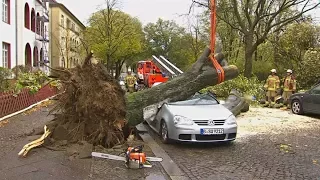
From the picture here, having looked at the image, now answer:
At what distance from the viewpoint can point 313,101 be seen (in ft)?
44.1

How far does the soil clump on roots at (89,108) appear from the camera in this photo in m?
8.39

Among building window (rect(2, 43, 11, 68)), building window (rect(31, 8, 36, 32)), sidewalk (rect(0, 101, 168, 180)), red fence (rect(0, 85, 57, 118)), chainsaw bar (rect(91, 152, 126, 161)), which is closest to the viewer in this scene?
sidewalk (rect(0, 101, 168, 180))

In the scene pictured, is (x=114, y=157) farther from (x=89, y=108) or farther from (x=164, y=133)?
(x=164, y=133)

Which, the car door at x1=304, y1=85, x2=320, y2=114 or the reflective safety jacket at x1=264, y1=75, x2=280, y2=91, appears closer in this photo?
the car door at x1=304, y1=85, x2=320, y2=114

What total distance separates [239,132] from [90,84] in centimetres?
439

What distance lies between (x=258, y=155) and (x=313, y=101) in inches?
264

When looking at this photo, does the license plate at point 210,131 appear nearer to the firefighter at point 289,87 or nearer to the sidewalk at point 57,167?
the sidewalk at point 57,167

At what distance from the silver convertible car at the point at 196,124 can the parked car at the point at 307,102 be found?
5.70 metres

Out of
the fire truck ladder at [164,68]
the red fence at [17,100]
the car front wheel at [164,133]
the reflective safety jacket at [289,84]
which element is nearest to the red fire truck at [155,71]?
the fire truck ladder at [164,68]

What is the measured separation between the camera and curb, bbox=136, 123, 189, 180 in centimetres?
636

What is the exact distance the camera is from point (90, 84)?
8734 millimetres

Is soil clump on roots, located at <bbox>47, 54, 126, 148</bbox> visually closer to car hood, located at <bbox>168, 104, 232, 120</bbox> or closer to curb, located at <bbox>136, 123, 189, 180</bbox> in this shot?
curb, located at <bbox>136, 123, 189, 180</bbox>

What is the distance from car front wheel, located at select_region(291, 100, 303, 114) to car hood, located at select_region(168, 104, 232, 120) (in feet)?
19.9

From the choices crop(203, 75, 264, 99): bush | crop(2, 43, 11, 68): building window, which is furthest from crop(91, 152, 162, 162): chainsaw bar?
crop(2, 43, 11, 68): building window
